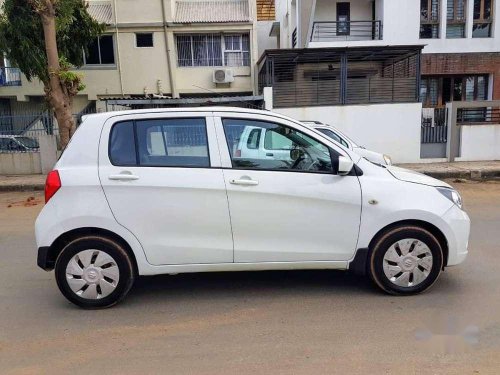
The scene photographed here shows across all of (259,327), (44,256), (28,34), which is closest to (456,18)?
(28,34)

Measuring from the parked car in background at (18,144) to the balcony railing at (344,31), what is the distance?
1299cm

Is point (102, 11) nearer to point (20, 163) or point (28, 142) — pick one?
point (28, 142)

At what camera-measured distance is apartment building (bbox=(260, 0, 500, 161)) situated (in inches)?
571

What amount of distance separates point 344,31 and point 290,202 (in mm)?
19307

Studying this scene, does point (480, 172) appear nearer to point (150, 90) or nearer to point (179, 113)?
point (179, 113)

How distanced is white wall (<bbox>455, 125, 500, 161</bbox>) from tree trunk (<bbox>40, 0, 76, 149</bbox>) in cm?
1200

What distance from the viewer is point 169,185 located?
382cm

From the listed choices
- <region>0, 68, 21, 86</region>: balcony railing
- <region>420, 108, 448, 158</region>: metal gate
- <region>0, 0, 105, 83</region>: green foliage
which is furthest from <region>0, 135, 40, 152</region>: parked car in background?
<region>420, 108, 448, 158</region>: metal gate

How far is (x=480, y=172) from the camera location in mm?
12367

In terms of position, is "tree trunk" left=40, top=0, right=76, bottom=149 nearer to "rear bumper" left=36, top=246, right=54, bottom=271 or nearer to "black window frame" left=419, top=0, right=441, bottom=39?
"rear bumper" left=36, top=246, right=54, bottom=271

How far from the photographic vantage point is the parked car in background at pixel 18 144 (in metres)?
13.8

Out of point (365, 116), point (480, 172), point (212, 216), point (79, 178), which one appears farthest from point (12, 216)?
point (480, 172)

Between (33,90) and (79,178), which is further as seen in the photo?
(33,90)

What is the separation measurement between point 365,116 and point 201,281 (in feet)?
36.9
